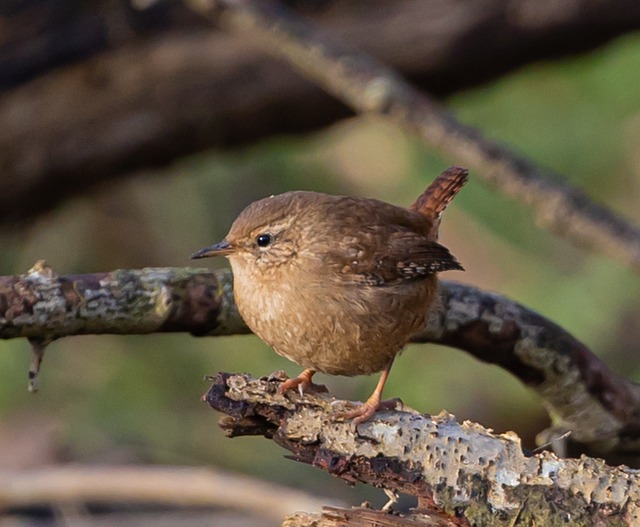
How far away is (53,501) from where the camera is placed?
5055 millimetres

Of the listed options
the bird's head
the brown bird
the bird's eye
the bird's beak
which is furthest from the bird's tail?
the bird's beak

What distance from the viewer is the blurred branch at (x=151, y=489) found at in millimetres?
4719

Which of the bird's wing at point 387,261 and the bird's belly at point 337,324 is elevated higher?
the bird's wing at point 387,261

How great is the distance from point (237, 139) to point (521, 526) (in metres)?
4.40

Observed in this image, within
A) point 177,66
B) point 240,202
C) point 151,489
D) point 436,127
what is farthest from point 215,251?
point 240,202

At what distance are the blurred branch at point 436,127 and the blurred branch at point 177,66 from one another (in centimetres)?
87

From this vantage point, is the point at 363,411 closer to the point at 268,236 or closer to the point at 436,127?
the point at 268,236

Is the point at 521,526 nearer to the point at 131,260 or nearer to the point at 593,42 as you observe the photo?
the point at 593,42

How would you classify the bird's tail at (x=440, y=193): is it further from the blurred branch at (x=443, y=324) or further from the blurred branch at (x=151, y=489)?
the blurred branch at (x=151, y=489)

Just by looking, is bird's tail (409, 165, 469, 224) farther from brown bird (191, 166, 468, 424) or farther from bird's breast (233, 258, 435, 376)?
bird's breast (233, 258, 435, 376)

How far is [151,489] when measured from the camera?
189 inches

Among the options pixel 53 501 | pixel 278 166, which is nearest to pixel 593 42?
pixel 278 166

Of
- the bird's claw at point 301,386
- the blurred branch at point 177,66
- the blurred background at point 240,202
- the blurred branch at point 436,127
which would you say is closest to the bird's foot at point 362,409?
the bird's claw at point 301,386

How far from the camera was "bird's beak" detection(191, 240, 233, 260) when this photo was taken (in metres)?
3.29
